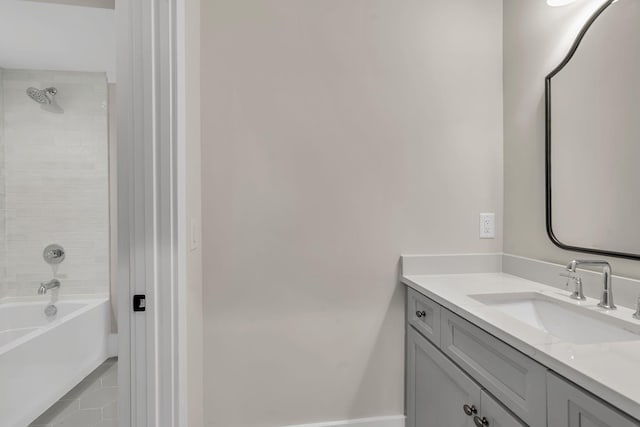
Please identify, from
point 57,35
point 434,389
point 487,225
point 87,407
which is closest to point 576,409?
point 434,389

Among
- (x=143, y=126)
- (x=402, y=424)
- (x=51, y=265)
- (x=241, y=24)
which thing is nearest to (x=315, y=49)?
(x=241, y=24)

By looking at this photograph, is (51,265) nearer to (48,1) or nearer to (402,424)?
(48,1)

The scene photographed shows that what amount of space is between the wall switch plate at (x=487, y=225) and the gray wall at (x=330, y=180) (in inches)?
1.3

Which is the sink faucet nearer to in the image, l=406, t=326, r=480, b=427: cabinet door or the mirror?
the mirror

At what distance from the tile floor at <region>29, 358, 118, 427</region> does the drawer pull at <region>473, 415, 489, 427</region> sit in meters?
1.96

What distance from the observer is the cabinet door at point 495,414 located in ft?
2.76

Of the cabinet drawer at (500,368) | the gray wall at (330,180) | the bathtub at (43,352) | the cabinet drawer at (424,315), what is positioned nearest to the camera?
the cabinet drawer at (500,368)

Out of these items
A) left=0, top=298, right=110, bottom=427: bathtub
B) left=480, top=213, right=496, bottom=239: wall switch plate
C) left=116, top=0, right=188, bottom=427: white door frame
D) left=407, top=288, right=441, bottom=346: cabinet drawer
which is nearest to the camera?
left=116, top=0, right=188, bottom=427: white door frame

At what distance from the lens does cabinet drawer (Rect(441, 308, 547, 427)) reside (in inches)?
30.1

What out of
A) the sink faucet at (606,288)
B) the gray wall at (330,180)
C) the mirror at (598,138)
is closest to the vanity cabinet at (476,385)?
the gray wall at (330,180)

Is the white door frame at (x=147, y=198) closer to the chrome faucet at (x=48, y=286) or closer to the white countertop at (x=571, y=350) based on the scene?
the white countertop at (x=571, y=350)

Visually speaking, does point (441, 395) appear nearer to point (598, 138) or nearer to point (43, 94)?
point (598, 138)

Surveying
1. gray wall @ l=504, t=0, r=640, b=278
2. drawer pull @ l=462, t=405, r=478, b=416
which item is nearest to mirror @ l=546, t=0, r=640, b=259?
gray wall @ l=504, t=0, r=640, b=278

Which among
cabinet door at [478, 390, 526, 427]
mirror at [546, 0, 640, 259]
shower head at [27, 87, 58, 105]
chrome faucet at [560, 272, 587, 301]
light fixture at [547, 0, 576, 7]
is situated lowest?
cabinet door at [478, 390, 526, 427]
